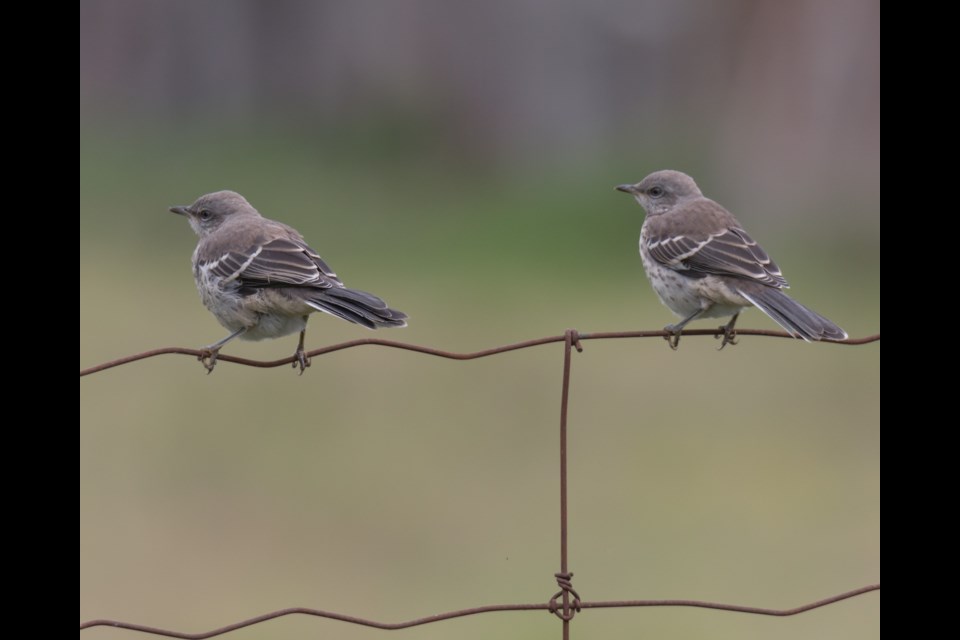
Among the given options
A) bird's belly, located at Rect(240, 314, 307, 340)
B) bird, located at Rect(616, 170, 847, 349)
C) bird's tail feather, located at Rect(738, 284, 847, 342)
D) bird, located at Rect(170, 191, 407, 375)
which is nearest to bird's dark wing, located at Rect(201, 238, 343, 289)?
bird, located at Rect(170, 191, 407, 375)

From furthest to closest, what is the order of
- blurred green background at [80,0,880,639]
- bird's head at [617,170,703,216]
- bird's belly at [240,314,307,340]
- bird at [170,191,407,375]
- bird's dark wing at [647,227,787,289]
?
blurred green background at [80,0,880,639], bird's head at [617,170,703,216], bird's dark wing at [647,227,787,289], bird's belly at [240,314,307,340], bird at [170,191,407,375]

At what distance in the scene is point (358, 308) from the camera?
5695 mm

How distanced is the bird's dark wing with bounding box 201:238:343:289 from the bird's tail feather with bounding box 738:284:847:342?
1827mm

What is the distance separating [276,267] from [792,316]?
7.28ft

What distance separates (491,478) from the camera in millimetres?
11062

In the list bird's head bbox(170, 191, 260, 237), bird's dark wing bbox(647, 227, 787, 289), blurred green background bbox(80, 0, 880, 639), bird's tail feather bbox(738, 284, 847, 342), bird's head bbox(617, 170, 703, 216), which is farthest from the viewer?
blurred green background bbox(80, 0, 880, 639)

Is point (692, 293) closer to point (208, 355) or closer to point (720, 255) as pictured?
point (720, 255)

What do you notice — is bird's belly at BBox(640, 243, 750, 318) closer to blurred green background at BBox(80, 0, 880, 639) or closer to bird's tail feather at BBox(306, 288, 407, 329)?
bird's tail feather at BBox(306, 288, 407, 329)

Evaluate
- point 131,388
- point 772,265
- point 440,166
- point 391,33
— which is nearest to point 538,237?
point 440,166

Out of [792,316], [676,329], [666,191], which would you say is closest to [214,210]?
[666,191]

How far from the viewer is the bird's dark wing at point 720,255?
20.6 ft

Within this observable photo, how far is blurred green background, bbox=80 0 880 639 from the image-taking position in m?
9.88

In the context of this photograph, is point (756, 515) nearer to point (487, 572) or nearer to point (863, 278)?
point (487, 572)

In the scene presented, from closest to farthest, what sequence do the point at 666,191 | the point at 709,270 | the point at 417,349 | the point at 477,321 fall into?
the point at 417,349 → the point at 709,270 → the point at 666,191 → the point at 477,321
